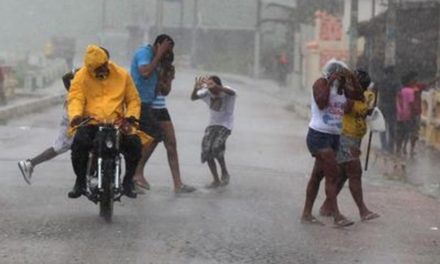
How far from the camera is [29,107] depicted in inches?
930

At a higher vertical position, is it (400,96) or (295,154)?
(400,96)

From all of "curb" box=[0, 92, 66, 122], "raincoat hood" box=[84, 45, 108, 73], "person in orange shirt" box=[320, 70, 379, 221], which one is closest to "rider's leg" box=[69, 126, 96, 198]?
"raincoat hood" box=[84, 45, 108, 73]

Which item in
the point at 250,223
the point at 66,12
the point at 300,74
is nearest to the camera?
the point at 250,223

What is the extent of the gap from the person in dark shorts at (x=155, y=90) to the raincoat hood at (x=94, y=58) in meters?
1.46

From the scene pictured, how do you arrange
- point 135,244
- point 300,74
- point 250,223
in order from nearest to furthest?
point 135,244, point 250,223, point 300,74

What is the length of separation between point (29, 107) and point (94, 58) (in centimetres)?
1570

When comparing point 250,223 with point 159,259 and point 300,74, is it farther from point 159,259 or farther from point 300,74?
point 300,74

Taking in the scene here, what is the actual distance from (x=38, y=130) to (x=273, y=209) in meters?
9.44

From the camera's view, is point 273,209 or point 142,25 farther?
point 142,25

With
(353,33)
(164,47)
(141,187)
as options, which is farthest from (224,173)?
(353,33)

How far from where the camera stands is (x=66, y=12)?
88.1m

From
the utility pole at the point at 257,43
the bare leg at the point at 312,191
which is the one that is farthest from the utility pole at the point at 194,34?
the bare leg at the point at 312,191

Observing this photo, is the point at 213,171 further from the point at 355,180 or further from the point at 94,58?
the point at 94,58

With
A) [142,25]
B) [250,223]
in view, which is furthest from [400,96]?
[142,25]
